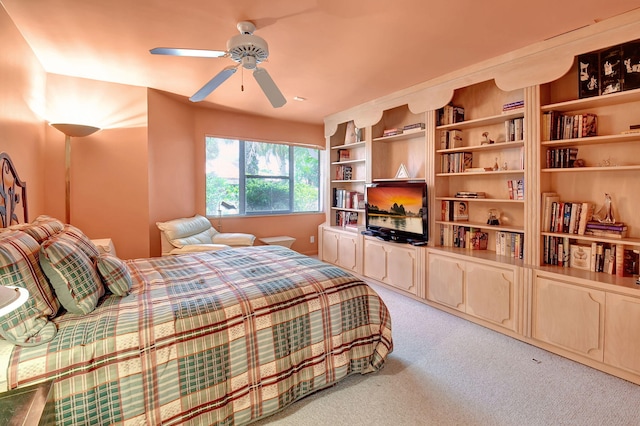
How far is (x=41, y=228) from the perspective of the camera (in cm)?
192

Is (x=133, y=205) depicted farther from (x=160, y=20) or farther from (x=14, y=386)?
(x=14, y=386)

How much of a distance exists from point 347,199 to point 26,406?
412 cm

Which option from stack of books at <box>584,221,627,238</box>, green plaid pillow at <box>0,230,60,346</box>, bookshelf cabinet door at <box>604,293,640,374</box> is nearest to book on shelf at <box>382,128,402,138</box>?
stack of books at <box>584,221,627,238</box>

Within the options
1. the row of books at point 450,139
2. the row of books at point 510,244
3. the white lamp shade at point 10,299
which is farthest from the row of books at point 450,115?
the white lamp shade at point 10,299

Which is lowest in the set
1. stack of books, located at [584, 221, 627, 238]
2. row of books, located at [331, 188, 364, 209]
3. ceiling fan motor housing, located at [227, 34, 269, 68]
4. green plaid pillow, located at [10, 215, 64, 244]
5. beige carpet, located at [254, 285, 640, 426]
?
beige carpet, located at [254, 285, 640, 426]

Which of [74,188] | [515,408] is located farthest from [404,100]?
[74,188]

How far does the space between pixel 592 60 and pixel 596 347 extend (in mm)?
2131

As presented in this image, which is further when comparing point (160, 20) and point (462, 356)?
point (462, 356)

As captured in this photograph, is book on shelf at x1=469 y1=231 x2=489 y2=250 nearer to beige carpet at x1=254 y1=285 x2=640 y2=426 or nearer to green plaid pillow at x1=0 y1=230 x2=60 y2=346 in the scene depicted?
beige carpet at x1=254 y1=285 x2=640 y2=426

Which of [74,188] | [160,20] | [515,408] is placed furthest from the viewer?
[74,188]

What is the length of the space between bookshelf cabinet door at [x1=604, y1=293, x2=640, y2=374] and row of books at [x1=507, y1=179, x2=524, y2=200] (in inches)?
42.4

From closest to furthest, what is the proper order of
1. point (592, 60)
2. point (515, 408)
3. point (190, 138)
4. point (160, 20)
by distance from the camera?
point (515, 408) → point (160, 20) → point (592, 60) → point (190, 138)

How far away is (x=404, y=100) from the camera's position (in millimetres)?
3686

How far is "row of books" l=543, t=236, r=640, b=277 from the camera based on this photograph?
2.28 metres
